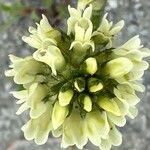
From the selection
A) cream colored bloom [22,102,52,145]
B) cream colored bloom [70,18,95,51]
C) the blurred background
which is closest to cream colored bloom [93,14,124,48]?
cream colored bloom [70,18,95,51]

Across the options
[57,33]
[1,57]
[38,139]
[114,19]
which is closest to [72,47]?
[57,33]

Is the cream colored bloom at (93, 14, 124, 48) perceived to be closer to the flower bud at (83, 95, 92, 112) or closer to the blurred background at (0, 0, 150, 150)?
the flower bud at (83, 95, 92, 112)

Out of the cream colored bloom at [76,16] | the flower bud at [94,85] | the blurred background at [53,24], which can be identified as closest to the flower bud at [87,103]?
the flower bud at [94,85]

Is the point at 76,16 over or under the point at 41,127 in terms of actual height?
over

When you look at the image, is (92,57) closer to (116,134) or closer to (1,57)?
(116,134)

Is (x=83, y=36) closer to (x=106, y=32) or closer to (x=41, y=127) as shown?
(x=106, y=32)

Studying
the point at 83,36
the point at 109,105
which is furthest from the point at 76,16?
the point at 109,105

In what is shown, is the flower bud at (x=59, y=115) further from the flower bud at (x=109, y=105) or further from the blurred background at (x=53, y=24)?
the blurred background at (x=53, y=24)

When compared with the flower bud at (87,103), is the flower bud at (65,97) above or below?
above
